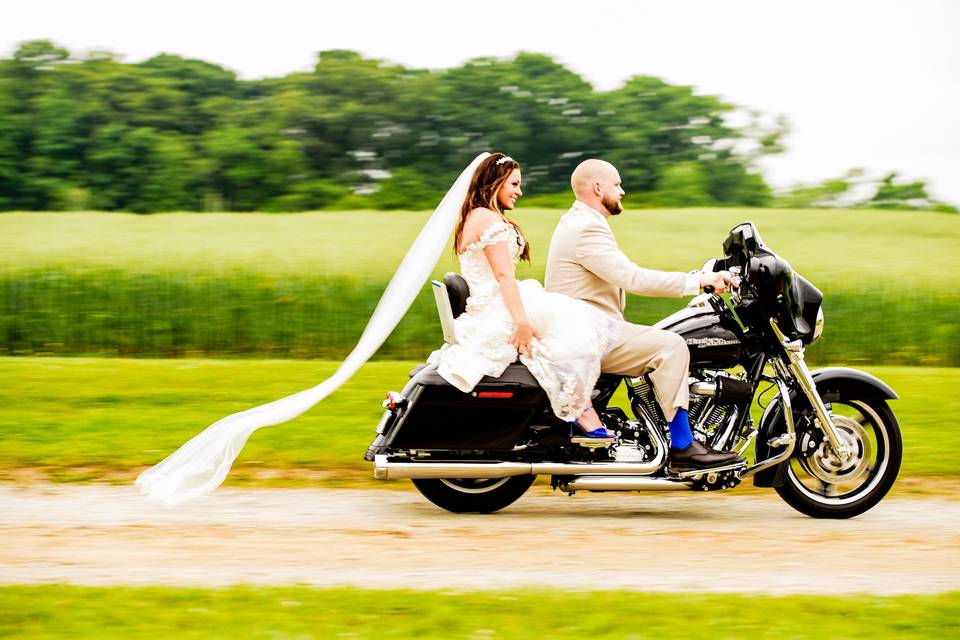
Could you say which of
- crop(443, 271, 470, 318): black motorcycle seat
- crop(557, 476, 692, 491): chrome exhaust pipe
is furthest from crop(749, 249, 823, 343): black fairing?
crop(443, 271, 470, 318): black motorcycle seat

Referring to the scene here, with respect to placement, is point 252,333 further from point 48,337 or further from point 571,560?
point 571,560

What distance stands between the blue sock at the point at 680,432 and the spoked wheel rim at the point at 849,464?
668 millimetres

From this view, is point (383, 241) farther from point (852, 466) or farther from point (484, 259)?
point (852, 466)

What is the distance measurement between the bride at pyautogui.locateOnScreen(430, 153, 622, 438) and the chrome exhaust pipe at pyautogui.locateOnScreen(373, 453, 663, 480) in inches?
7.5

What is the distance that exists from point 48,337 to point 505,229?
1339 cm

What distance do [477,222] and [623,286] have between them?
2.83 ft

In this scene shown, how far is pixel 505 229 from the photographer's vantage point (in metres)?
7.24

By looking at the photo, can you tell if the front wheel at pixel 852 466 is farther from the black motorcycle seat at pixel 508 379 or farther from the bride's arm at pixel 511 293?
the bride's arm at pixel 511 293

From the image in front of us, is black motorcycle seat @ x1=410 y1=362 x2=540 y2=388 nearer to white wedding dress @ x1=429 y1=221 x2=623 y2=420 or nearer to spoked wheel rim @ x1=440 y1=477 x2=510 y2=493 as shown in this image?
white wedding dress @ x1=429 y1=221 x2=623 y2=420

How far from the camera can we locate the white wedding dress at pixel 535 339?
7.12 m

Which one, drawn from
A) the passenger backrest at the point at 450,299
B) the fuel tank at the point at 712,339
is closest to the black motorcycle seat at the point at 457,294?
the passenger backrest at the point at 450,299

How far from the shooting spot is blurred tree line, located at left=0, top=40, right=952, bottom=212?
1363 inches

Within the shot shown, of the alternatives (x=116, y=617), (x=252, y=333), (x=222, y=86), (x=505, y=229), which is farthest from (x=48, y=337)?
(x=222, y=86)

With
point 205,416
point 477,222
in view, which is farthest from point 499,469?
point 205,416
